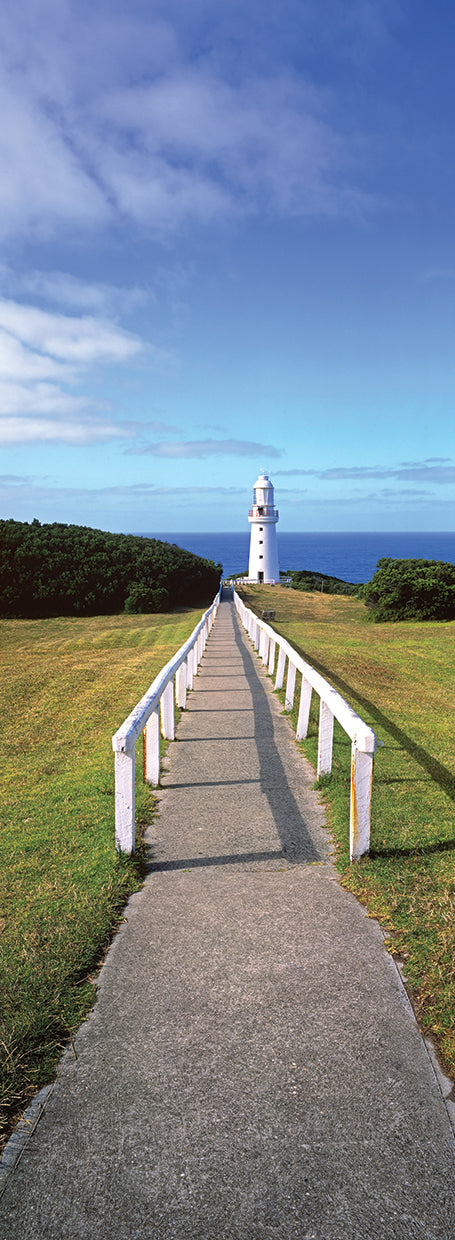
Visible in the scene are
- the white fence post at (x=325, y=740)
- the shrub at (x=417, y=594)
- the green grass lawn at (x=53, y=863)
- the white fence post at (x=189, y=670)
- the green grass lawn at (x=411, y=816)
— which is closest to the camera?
the green grass lawn at (x=53, y=863)

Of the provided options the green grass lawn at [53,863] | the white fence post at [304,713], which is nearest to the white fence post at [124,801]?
the green grass lawn at [53,863]

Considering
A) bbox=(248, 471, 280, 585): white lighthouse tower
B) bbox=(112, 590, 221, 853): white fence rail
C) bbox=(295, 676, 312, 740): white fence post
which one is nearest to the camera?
bbox=(112, 590, 221, 853): white fence rail

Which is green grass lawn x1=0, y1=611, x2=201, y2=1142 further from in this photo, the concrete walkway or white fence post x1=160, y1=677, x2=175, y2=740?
white fence post x1=160, y1=677, x2=175, y2=740

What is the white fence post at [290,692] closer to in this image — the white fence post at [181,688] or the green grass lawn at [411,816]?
the green grass lawn at [411,816]

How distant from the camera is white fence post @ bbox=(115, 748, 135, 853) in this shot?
193 inches

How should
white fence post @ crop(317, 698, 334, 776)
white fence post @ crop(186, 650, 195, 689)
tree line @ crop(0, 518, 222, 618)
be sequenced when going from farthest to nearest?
tree line @ crop(0, 518, 222, 618)
white fence post @ crop(186, 650, 195, 689)
white fence post @ crop(317, 698, 334, 776)

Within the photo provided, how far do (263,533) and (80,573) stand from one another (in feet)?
111

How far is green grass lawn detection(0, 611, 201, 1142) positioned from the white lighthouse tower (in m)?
56.5

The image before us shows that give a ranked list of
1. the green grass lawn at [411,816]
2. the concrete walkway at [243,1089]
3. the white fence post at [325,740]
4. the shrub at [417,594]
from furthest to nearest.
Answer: the shrub at [417,594]
the white fence post at [325,740]
the green grass lawn at [411,816]
the concrete walkway at [243,1089]

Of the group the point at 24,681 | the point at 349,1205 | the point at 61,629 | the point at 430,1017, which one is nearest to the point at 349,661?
the point at 24,681

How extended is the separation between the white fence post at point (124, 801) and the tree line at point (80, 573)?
31.4 metres

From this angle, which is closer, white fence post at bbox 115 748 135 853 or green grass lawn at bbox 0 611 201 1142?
green grass lawn at bbox 0 611 201 1142

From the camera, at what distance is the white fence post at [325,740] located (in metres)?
6.65

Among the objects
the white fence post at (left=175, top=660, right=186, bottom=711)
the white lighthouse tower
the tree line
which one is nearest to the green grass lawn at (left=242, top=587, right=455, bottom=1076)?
the white fence post at (left=175, top=660, right=186, bottom=711)
